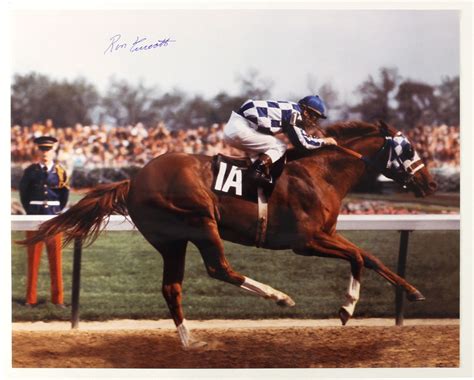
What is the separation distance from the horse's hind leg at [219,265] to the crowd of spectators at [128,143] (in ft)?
1.97

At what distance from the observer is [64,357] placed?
6.69 meters

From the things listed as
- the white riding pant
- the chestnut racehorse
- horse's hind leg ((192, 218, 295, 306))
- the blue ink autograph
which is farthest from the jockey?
the blue ink autograph

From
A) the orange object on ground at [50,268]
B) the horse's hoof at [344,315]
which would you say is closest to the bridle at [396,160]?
the horse's hoof at [344,315]

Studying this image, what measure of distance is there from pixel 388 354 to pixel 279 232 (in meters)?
1.23

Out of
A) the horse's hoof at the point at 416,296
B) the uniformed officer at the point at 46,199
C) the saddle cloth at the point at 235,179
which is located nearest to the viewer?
the saddle cloth at the point at 235,179

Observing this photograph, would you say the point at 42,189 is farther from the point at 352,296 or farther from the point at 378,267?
the point at 378,267

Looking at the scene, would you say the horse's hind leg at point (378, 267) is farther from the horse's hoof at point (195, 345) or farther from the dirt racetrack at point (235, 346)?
the horse's hoof at point (195, 345)

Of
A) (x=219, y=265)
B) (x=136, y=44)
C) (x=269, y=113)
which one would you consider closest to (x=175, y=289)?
(x=219, y=265)

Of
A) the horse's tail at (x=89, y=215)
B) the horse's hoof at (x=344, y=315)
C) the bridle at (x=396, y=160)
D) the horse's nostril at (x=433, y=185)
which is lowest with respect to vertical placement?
the horse's hoof at (x=344, y=315)

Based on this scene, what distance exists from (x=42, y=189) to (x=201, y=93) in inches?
54.7

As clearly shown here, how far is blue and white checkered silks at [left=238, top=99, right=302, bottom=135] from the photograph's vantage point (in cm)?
664

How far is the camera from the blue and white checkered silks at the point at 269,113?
6.64 metres

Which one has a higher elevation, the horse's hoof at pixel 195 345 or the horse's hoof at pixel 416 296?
the horse's hoof at pixel 416 296

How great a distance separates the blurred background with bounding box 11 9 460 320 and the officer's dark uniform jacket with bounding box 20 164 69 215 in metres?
0.07
